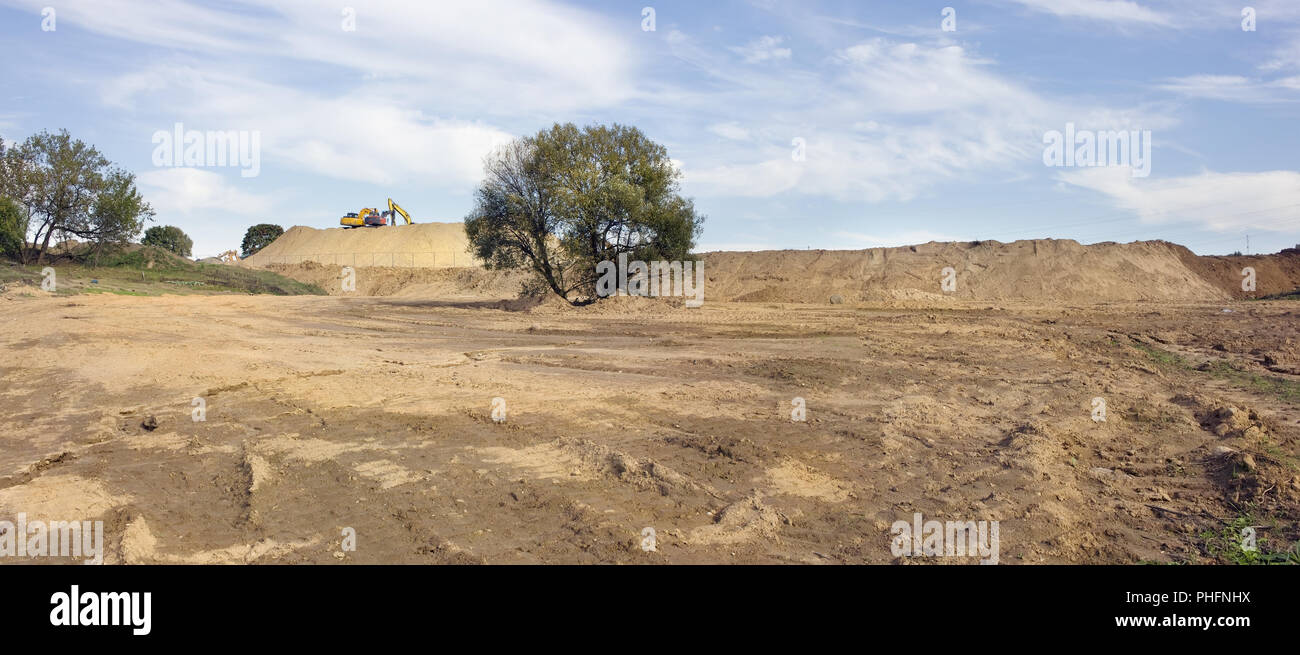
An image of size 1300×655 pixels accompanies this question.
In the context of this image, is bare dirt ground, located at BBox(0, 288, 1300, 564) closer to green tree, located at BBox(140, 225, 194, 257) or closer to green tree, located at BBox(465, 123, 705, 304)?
green tree, located at BBox(465, 123, 705, 304)

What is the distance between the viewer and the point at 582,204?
95.7 feet

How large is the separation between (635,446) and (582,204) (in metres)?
21.3

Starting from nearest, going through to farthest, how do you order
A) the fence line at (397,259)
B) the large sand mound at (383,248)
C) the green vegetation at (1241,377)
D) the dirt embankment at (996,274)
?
1. the green vegetation at (1241,377)
2. the dirt embankment at (996,274)
3. the fence line at (397,259)
4. the large sand mound at (383,248)

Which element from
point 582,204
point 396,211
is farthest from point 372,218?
point 582,204

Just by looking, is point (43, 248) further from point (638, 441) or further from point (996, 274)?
point (996, 274)

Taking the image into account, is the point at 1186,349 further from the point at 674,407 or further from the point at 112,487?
the point at 112,487

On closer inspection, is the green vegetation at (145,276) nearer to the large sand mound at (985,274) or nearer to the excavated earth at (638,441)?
the excavated earth at (638,441)

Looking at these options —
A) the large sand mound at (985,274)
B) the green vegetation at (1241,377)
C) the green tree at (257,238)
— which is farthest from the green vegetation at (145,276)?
the green tree at (257,238)

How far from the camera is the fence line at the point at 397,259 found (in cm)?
6888

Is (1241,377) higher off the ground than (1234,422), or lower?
higher

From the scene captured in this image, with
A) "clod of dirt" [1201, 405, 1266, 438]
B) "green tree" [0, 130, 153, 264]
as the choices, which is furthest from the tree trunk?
"clod of dirt" [1201, 405, 1266, 438]

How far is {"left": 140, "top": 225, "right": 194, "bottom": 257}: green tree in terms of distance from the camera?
7506cm

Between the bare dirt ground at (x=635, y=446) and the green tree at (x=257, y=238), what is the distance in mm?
80875
